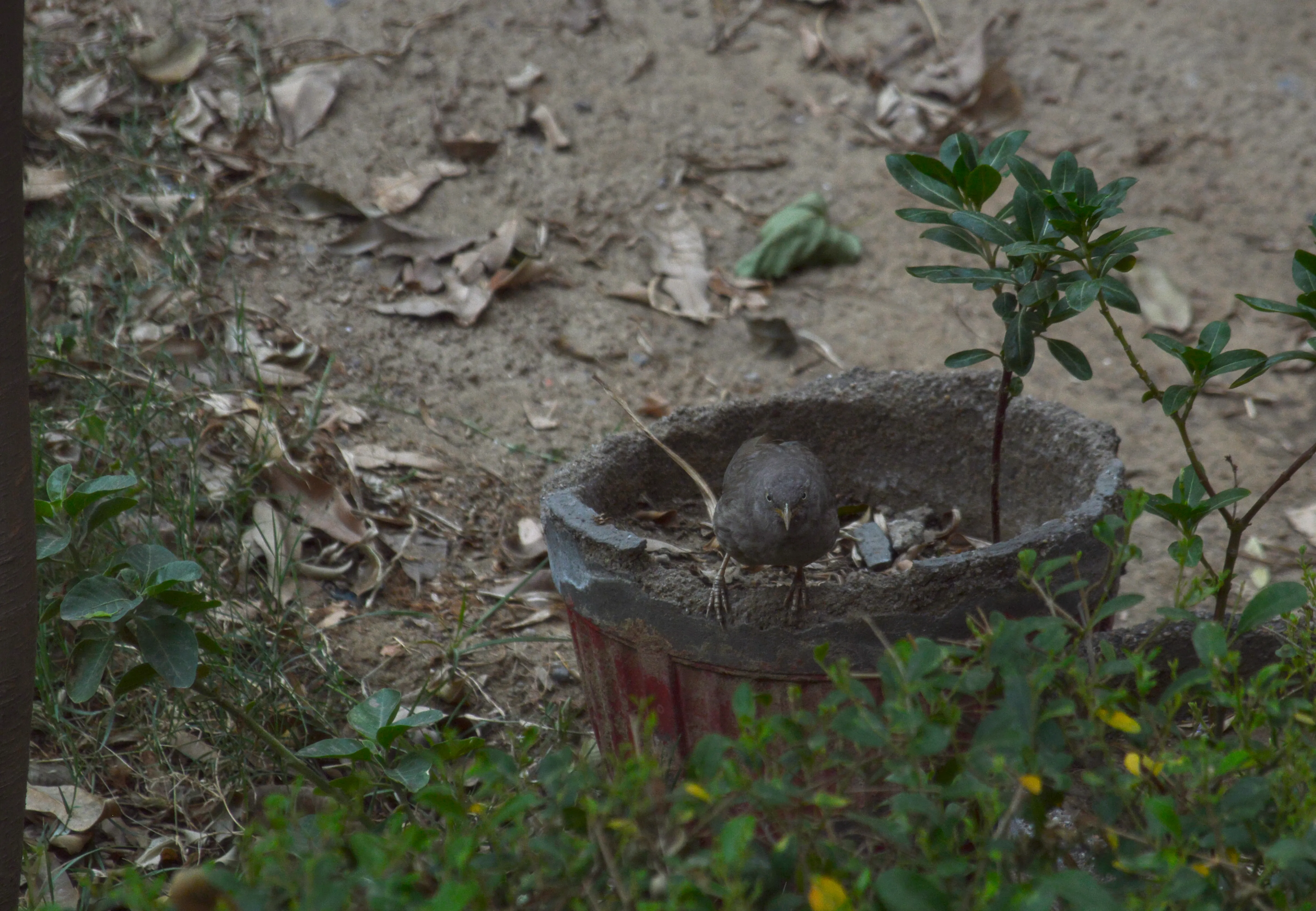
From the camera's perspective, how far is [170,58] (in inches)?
214

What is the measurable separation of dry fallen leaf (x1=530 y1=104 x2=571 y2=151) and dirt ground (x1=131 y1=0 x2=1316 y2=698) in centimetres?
6

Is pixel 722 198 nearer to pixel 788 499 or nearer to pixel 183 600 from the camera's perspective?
pixel 788 499

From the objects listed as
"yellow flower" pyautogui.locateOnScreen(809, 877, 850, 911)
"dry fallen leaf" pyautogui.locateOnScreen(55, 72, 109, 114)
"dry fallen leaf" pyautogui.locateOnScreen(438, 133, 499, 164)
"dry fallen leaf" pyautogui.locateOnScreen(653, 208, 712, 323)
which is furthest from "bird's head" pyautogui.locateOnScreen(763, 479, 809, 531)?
"dry fallen leaf" pyautogui.locateOnScreen(55, 72, 109, 114)

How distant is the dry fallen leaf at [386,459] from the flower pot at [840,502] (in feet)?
4.30

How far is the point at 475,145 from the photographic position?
5.74 m

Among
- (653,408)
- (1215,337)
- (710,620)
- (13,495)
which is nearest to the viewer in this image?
(13,495)

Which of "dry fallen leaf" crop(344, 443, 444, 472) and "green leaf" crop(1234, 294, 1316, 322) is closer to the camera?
"green leaf" crop(1234, 294, 1316, 322)

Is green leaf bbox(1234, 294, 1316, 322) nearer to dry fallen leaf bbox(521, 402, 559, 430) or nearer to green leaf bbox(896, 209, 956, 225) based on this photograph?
green leaf bbox(896, 209, 956, 225)

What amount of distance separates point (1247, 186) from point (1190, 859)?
6.19 m

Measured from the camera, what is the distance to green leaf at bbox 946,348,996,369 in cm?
273

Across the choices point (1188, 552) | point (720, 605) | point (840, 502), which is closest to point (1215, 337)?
point (1188, 552)

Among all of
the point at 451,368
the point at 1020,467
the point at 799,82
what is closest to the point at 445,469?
the point at 451,368

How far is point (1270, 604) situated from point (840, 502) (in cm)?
185

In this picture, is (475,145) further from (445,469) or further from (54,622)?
(54,622)
